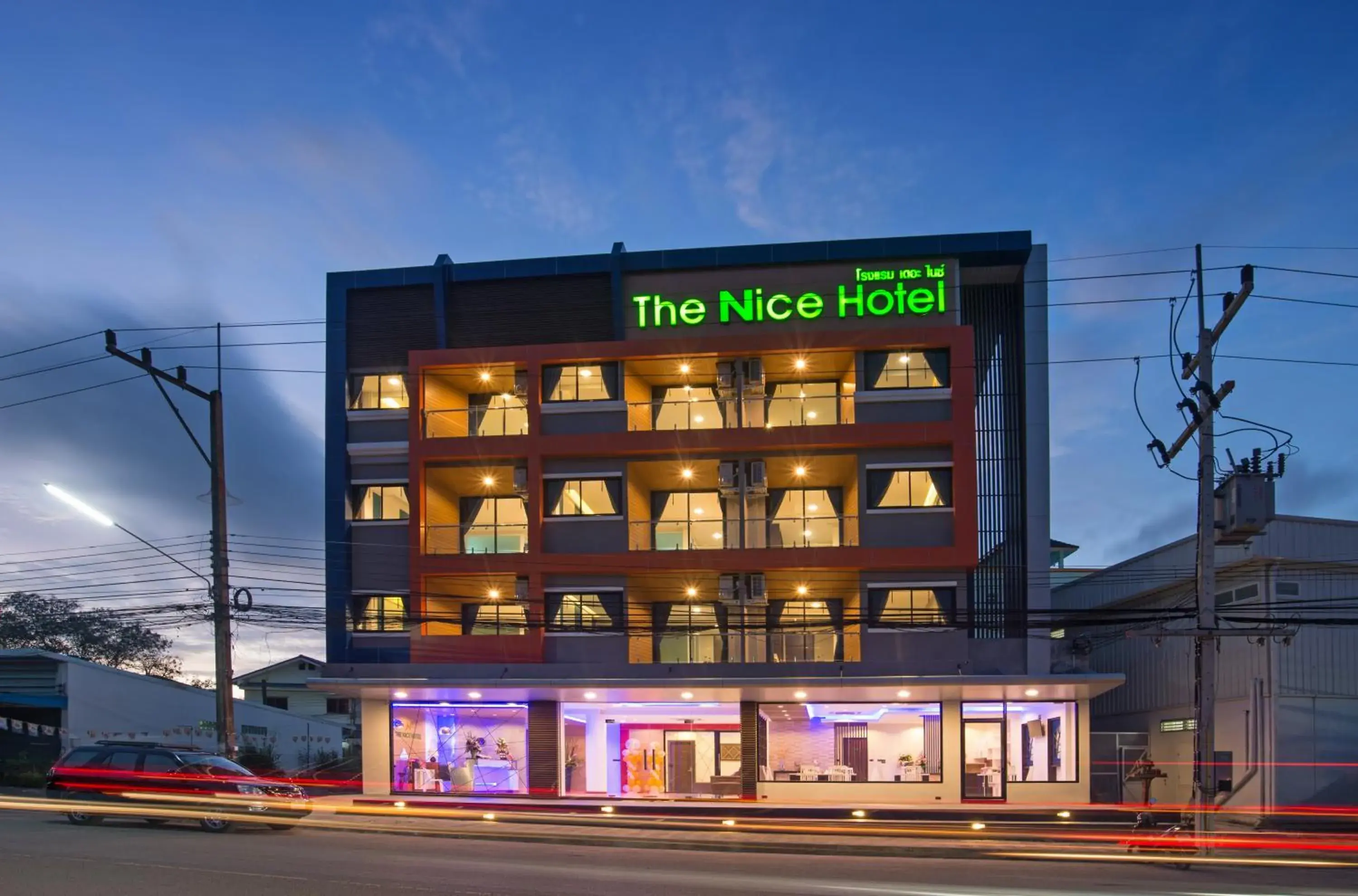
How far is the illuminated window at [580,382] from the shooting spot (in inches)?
1464

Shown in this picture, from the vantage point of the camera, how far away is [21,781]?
117ft

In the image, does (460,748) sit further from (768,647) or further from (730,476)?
(730,476)

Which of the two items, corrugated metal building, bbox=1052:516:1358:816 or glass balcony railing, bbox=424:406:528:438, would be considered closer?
corrugated metal building, bbox=1052:516:1358:816

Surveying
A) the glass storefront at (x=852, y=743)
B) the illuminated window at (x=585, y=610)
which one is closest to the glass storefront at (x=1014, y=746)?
the glass storefront at (x=852, y=743)

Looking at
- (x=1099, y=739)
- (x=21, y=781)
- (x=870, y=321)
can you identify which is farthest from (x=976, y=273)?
(x=21, y=781)

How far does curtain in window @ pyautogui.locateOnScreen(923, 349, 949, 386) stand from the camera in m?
36.3

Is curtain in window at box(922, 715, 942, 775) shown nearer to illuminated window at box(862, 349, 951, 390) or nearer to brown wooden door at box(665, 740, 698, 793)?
brown wooden door at box(665, 740, 698, 793)

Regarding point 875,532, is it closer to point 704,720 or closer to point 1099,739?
point 704,720

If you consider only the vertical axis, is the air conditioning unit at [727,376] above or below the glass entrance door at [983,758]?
above

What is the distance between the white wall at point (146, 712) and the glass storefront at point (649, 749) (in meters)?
11.5

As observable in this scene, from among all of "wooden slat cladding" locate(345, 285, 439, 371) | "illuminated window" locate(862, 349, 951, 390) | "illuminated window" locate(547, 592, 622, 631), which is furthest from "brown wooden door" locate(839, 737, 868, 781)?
"wooden slat cladding" locate(345, 285, 439, 371)

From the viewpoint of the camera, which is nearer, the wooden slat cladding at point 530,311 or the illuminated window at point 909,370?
the illuminated window at point 909,370

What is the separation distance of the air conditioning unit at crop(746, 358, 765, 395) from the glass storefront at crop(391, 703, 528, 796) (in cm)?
1215

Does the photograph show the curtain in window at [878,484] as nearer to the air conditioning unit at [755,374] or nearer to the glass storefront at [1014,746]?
the air conditioning unit at [755,374]
